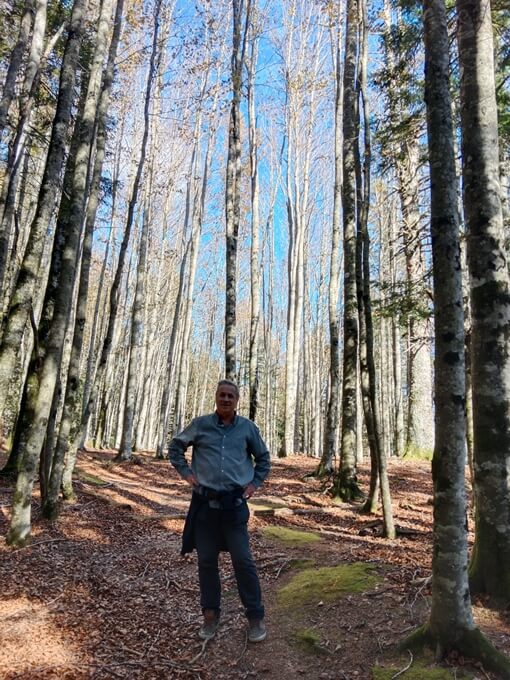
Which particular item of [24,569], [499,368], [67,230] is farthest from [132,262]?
[499,368]

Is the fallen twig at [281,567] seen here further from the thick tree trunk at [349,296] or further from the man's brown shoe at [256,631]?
the thick tree trunk at [349,296]

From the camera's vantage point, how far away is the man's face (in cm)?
378

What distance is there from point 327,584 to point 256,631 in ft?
3.08

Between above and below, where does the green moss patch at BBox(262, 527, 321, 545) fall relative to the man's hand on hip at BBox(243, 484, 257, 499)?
below

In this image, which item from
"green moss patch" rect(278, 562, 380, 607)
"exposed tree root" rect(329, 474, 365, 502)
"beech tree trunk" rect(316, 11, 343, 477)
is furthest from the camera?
"beech tree trunk" rect(316, 11, 343, 477)

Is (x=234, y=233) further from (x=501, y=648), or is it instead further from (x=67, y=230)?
(x=501, y=648)

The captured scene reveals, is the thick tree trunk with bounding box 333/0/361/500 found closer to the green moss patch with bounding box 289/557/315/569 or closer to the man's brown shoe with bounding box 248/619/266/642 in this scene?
the green moss patch with bounding box 289/557/315/569

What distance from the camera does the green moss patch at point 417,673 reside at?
2.75 meters

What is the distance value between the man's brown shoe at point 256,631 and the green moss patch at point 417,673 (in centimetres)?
89

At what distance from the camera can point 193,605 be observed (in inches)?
171

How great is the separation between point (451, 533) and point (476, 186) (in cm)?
279

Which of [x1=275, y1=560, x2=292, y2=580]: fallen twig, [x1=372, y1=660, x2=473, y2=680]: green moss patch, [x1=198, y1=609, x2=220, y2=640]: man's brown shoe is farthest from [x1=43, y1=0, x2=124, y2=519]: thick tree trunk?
[x1=372, y1=660, x2=473, y2=680]: green moss patch

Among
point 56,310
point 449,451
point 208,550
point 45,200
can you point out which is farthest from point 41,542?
point 449,451

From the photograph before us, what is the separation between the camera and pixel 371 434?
21.9 ft
